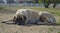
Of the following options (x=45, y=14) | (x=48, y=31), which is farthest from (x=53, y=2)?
(x=48, y=31)

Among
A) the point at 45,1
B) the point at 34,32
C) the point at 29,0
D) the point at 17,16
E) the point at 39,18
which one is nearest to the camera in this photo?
the point at 34,32

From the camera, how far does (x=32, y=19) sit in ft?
36.9

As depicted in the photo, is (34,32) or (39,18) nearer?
(34,32)

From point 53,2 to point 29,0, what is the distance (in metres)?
19.2

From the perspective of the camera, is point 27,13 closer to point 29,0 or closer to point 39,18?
point 39,18

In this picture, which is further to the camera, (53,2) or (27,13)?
(53,2)

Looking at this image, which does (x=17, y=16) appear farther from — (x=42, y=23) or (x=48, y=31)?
(x=48, y=31)

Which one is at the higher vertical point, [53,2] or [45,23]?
[45,23]

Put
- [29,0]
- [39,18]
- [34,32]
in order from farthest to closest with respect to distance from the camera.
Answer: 1. [29,0]
2. [39,18]
3. [34,32]

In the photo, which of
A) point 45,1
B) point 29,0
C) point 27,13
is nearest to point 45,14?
point 27,13

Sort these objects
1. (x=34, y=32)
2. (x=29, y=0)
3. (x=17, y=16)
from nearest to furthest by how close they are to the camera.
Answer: (x=34, y=32), (x=17, y=16), (x=29, y=0)

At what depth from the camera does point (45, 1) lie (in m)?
36.3

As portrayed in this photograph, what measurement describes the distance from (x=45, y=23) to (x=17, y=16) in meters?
1.47

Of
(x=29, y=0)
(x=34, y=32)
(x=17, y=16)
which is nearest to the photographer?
(x=34, y=32)
